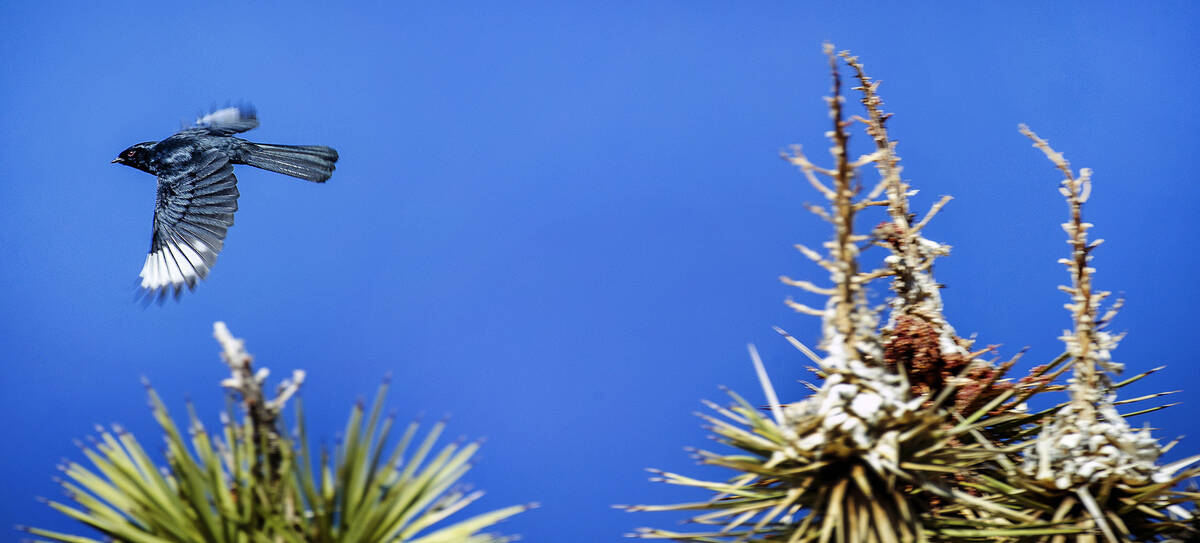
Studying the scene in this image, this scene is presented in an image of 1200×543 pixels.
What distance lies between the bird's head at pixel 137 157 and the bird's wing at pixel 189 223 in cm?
43

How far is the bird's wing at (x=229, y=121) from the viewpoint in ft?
30.5

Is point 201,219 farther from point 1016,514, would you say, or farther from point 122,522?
point 1016,514

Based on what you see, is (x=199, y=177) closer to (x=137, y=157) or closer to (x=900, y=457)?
(x=137, y=157)

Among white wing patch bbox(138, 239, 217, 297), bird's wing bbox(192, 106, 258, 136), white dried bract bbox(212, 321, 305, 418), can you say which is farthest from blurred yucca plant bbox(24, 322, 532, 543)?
bird's wing bbox(192, 106, 258, 136)

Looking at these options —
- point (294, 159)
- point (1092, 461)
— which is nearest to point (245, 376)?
point (1092, 461)

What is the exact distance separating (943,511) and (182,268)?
20.6 ft

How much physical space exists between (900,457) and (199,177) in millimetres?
6888

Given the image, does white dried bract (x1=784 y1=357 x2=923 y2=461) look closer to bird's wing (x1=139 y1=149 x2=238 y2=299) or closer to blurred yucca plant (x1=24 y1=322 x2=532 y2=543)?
blurred yucca plant (x1=24 y1=322 x2=532 y2=543)

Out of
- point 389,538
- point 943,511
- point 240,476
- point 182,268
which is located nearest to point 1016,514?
point 943,511

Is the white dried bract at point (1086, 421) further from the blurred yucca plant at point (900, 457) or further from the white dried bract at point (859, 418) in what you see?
the white dried bract at point (859, 418)

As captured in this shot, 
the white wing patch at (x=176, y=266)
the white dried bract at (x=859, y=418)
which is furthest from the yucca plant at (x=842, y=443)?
the white wing patch at (x=176, y=266)

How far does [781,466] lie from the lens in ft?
13.4

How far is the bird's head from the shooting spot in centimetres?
877

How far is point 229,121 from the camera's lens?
9.51 m
